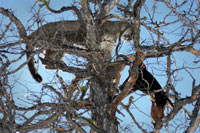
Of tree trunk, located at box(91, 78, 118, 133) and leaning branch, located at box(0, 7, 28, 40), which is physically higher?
leaning branch, located at box(0, 7, 28, 40)

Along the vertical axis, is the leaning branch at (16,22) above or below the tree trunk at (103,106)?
above

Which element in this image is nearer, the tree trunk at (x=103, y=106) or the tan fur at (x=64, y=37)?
the tan fur at (x=64, y=37)

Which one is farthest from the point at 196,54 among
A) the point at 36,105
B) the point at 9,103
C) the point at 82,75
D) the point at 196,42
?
the point at 9,103

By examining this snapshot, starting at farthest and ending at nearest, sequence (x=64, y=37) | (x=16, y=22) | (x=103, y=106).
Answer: (x=103, y=106)
(x=64, y=37)
(x=16, y=22)

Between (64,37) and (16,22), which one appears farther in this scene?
(64,37)

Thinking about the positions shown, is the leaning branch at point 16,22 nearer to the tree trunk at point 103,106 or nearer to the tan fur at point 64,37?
the tan fur at point 64,37

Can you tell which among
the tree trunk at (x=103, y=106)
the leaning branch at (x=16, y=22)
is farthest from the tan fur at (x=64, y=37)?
the tree trunk at (x=103, y=106)

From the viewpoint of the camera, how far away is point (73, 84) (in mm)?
4445

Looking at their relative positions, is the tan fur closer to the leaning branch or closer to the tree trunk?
the leaning branch

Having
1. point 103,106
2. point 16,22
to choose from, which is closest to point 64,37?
point 16,22

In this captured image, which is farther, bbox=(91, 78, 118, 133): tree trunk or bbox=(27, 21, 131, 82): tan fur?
bbox=(91, 78, 118, 133): tree trunk

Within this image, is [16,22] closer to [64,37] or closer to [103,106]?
[64,37]

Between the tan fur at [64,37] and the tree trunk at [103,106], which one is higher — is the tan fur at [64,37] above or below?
above

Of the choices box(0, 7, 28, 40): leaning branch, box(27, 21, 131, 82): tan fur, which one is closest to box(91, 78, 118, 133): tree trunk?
box(27, 21, 131, 82): tan fur
